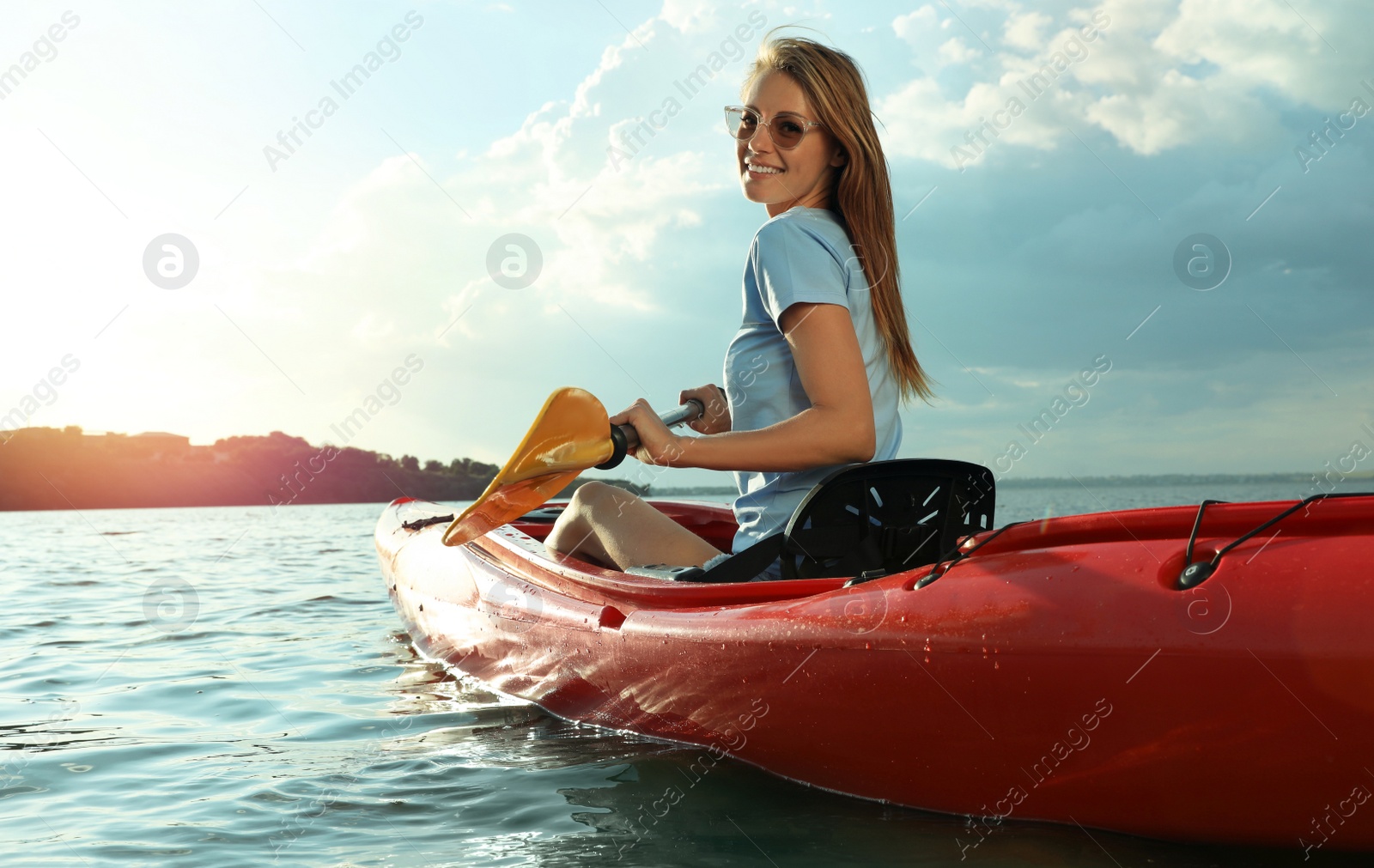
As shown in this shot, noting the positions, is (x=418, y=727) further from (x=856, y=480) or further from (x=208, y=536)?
(x=208, y=536)

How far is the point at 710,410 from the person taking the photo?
9.75 ft

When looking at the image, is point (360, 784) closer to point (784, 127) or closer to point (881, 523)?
point (881, 523)

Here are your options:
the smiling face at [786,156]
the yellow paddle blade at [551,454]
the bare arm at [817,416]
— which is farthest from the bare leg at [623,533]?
the smiling face at [786,156]

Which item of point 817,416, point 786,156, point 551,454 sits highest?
point 786,156

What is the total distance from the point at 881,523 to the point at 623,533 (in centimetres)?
96

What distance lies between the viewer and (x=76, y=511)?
108 feet

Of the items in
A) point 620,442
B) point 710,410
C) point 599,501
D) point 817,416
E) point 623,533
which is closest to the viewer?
point 817,416

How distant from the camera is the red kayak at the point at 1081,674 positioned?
1728 mm

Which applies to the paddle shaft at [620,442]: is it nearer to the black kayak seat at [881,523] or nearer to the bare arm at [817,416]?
the bare arm at [817,416]

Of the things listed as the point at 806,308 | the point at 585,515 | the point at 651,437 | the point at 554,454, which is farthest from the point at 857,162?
the point at 585,515

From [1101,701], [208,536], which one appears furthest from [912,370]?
[208,536]

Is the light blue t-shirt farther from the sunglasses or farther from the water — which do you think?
the water

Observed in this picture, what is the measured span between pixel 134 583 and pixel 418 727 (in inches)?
251

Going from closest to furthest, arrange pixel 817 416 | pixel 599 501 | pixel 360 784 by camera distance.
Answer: pixel 817 416
pixel 360 784
pixel 599 501
